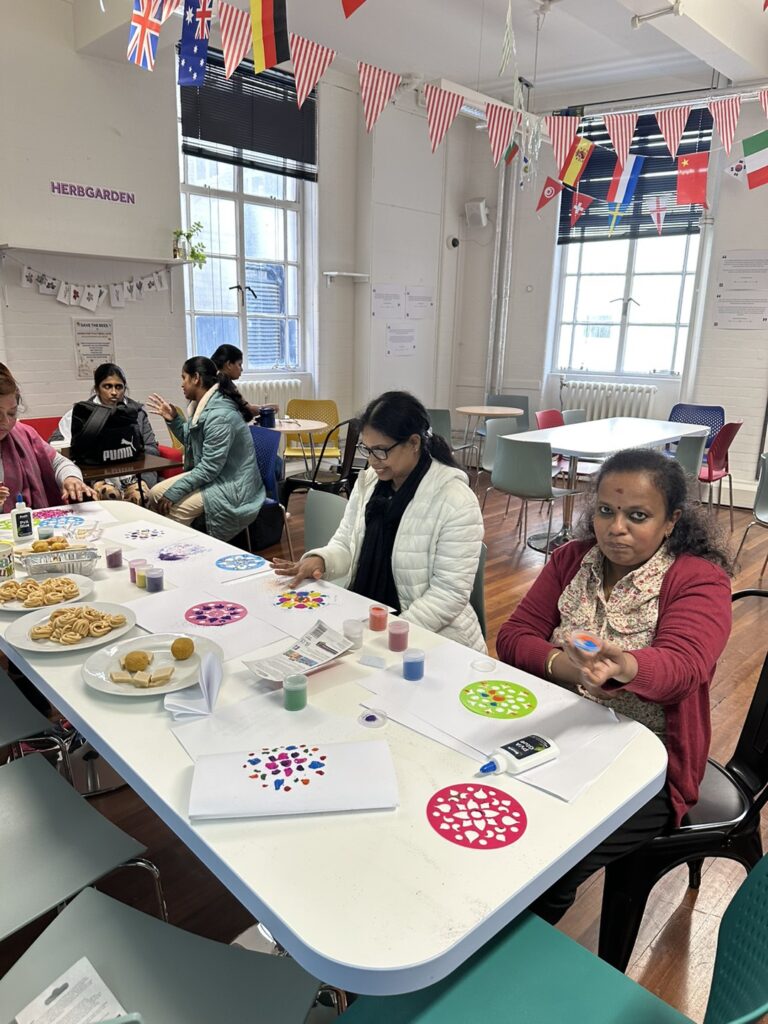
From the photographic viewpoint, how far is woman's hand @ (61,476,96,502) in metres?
2.82

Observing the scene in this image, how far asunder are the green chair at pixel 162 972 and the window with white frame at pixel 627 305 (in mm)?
6904

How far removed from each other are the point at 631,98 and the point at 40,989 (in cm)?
784

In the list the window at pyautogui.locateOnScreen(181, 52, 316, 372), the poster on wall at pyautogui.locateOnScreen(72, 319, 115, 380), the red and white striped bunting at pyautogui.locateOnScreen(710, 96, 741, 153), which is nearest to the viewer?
the red and white striped bunting at pyautogui.locateOnScreen(710, 96, 741, 153)

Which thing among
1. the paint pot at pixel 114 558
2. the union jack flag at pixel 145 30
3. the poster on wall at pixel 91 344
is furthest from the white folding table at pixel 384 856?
the poster on wall at pixel 91 344

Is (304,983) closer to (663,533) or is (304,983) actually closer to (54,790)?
(54,790)

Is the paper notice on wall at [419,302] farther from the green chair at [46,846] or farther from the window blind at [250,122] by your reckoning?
the green chair at [46,846]

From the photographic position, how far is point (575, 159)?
545 cm

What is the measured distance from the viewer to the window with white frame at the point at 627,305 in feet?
22.4

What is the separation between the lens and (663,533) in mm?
1556

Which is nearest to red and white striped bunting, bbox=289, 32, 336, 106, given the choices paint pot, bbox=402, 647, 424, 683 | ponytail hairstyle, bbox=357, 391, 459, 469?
ponytail hairstyle, bbox=357, 391, 459, 469

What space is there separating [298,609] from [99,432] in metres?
2.31

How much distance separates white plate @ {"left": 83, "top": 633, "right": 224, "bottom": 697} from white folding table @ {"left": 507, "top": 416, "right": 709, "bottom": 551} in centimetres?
324

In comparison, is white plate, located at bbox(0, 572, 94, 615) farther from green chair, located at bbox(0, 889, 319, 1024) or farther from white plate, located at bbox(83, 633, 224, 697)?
green chair, located at bbox(0, 889, 319, 1024)

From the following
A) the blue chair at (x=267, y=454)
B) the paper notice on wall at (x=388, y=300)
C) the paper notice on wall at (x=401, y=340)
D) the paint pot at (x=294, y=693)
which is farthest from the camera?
the paper notice on wall at (x=401, y=340)
